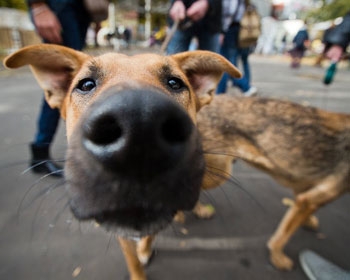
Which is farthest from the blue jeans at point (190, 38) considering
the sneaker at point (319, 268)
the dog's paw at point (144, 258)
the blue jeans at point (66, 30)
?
the sneaker at point (319, 268)

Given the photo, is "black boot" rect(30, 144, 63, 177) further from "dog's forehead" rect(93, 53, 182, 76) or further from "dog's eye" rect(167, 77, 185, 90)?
"dog's eye" rect(167, 77, 185, 90)

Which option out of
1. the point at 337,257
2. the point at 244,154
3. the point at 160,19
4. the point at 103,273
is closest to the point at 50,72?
the point at 103,273

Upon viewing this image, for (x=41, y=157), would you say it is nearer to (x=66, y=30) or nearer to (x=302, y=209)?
(x=66, y=30)

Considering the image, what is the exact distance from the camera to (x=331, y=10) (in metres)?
22.2

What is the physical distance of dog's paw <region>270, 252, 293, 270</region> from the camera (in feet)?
7.63

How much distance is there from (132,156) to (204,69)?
1.49 m

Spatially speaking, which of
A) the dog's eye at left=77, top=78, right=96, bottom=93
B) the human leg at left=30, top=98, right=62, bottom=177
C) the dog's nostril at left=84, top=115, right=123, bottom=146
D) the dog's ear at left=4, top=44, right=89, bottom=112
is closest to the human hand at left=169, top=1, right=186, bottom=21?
the dog's ear at left=4, top=44, right=89, bottom=112

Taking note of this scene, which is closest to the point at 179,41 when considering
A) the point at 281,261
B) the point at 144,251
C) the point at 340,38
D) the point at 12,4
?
the point at 340,38

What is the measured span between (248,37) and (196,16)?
2976 millimetres

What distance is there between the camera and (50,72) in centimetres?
202

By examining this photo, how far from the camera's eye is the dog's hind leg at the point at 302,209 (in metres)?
2.32

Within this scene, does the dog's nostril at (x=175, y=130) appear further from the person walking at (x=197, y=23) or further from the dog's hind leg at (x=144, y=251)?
the person walking at (x=197, y=23)

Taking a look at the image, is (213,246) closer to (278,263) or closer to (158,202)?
(278,263)

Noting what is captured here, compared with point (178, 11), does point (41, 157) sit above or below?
below
